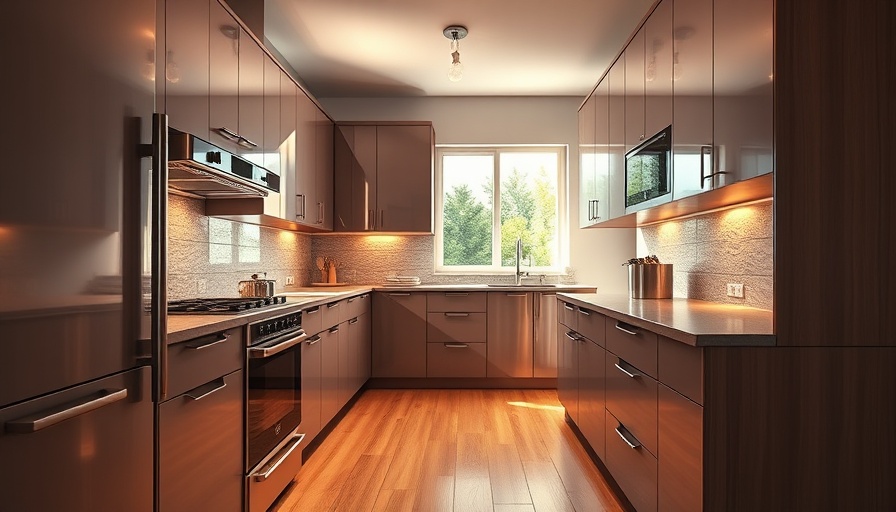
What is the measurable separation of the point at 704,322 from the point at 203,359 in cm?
170

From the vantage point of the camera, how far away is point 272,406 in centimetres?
248

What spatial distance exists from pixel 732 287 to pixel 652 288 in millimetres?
533

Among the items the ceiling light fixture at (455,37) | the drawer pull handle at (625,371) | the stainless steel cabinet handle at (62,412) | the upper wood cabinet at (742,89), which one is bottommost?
the drawer pull handle at (625,371)

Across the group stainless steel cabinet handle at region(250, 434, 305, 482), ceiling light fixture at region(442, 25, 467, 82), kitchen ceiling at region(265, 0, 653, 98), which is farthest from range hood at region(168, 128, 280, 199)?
ceiling light fixture at region(442, 25, 467, 82)

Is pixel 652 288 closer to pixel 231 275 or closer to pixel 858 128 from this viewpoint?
pixel 858 128

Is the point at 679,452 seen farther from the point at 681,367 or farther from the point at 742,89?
the point at 742,89

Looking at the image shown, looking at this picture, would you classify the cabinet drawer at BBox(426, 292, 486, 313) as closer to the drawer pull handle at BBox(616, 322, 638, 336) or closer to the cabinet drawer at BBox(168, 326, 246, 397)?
the drawer pull handle at BBox(616, 322, 638, 336)

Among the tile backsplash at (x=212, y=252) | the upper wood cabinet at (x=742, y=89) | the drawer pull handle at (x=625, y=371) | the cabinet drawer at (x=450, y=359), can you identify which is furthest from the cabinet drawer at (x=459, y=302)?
the upper wood cabinet at (x=742, y=89)

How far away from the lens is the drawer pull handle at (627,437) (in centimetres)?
232

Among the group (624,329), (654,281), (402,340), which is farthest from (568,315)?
(402,340)

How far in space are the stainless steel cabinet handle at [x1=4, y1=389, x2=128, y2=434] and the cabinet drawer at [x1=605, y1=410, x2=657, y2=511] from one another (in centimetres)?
175

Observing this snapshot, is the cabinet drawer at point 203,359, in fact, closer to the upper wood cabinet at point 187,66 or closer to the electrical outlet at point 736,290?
the upper wood cabinet at point 187,66

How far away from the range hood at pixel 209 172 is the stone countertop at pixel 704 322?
174 cm

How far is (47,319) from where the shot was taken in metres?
1.16
